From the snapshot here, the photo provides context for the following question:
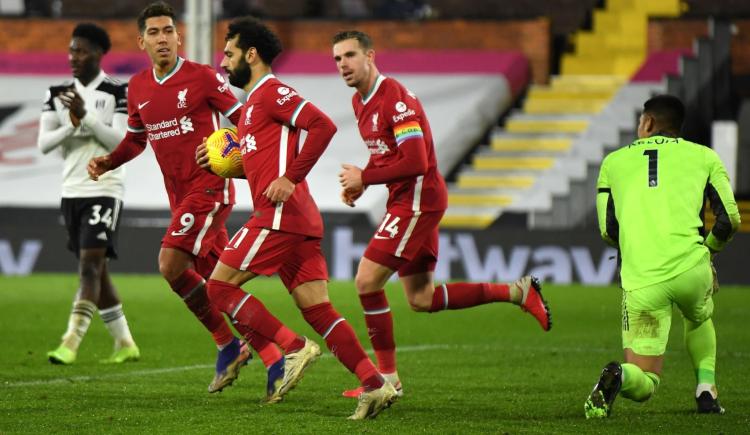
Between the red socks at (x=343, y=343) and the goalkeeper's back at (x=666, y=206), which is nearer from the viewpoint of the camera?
the goalkeeper's back at (x=666, y=206)

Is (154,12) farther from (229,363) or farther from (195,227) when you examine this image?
(229,363)

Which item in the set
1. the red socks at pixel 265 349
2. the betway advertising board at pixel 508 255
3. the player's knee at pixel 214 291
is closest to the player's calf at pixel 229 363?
the red socks at pixel 265 349

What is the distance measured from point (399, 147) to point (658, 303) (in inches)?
65.3

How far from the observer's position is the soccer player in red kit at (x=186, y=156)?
28.5 ft

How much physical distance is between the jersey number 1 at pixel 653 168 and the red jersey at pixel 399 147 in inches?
48.4

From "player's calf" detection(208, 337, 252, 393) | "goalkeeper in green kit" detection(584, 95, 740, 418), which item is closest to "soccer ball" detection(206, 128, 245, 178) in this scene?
"player's calf" detection(208, 337, 252, 393)

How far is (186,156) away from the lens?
8727mm

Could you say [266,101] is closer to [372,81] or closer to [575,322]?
[372,81]

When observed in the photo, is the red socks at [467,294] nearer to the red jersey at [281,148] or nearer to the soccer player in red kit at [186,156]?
the soccer player in red kit at [186,156]

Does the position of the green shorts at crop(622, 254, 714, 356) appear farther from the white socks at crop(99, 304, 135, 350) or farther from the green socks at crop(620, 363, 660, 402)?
the white socks at crop(99, 304, 135, 350)

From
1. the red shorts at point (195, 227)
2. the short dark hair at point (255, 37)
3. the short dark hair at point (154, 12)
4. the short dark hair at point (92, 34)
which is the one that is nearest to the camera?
the short dark hair at point (255, 37)

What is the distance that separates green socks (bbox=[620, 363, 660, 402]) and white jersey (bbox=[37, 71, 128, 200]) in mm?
4565

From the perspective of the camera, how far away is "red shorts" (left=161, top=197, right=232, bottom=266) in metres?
8.66

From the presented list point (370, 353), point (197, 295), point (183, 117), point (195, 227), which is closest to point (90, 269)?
point (197, 295)
